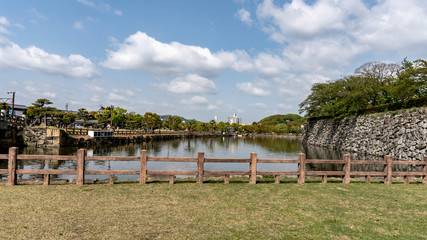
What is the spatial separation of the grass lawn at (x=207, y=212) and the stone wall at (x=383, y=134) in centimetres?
2302

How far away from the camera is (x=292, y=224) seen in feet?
21.5

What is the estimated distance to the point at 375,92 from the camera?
46.4 m

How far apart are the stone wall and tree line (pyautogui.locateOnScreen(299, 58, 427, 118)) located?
6.22 ft

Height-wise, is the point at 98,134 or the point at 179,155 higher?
the point at 98,134

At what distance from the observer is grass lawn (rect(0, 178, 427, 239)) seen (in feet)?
19.1

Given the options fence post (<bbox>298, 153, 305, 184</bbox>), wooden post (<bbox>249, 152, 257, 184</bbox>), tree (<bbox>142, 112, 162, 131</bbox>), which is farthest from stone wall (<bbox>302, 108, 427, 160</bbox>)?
tree (<bbox>142, 112, 162, 131</bbox>)

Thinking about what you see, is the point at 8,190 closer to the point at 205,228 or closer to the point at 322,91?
the point at 205,228

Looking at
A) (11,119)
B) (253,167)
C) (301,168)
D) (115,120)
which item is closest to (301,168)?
(301,168)

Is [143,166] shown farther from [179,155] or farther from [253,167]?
[179,155]

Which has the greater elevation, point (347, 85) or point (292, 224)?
point (347, 85)

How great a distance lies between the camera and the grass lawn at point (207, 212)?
581 cm

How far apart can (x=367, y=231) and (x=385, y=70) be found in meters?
58.4

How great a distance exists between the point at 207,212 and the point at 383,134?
1507 inches

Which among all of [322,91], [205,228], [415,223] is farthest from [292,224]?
[322,91]
